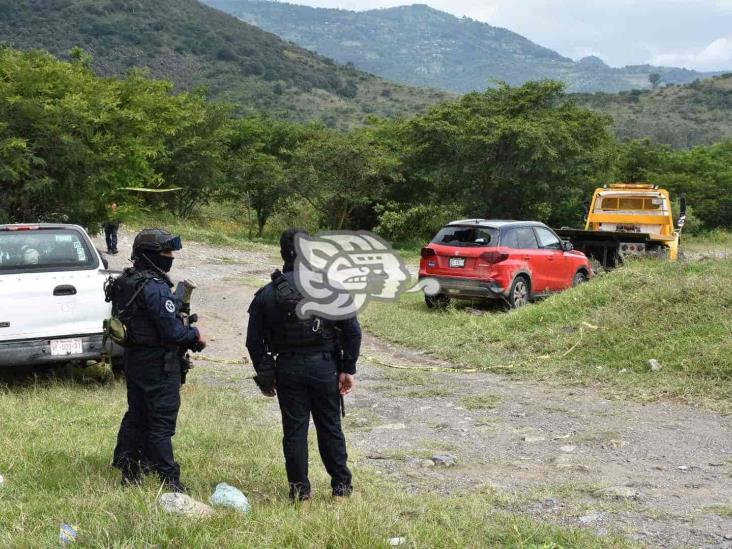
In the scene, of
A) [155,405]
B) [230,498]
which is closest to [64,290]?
[155,405]

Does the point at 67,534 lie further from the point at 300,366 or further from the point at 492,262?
the point at 492,262

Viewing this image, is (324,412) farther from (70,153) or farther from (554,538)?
(70,153)

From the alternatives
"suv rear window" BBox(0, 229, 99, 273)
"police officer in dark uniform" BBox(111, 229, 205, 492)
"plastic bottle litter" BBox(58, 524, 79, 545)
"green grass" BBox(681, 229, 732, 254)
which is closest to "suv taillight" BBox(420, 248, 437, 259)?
"suv rear window" BBox(0, 229, 99, 273)

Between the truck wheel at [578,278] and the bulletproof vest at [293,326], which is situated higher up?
the bulletproof vest at [293,326]

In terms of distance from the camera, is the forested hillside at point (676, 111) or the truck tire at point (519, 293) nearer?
the truck tire at point (519, 293)

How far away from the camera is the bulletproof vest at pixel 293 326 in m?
4.38

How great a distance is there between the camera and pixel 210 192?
29.8 m

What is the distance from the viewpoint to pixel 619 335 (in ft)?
30.2

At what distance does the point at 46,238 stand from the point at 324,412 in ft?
15.7

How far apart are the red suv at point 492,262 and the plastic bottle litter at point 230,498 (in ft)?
26.5

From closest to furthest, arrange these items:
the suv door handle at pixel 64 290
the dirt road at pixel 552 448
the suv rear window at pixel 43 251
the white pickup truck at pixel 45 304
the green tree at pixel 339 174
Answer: the dirt road at pixel 552 448 < the white pickup truck at pixel 45 304 < the suv door handle at pixel 64 290 < the suv rear window at pixel 43 251 < the green tree at pixel 339 174

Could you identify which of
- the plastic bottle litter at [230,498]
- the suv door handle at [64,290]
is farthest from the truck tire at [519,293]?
the plastic bottle litter at [230,498]

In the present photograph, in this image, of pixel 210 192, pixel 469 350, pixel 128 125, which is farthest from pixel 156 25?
pixel 469 350

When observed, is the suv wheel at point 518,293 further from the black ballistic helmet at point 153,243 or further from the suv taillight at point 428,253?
the black ballistic helmet at point 153,243
